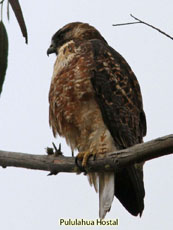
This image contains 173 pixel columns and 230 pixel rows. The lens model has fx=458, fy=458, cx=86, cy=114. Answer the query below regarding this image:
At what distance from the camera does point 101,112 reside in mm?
4105

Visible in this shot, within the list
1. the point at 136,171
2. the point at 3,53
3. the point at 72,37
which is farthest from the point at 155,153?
the point at 72,37

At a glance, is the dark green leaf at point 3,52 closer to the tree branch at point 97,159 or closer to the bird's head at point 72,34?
the tree branch at point 97,159

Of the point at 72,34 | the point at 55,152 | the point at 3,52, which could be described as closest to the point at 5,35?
the point at 3,52

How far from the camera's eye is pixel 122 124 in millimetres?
4129

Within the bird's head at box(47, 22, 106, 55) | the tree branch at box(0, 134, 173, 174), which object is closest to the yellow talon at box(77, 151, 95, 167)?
the tree branch at box(0, 134, 173, 174)

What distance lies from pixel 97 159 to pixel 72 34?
195 centimetres

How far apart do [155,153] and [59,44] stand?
270 cm

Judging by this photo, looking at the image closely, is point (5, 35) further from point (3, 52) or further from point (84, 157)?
point (84, 157)

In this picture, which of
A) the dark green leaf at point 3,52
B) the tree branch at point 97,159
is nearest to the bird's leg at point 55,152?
the tree branch at point 97,159

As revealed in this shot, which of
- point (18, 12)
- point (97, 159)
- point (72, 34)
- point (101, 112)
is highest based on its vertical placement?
point (72, 34)

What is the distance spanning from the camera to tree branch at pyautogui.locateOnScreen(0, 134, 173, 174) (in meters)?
2.68

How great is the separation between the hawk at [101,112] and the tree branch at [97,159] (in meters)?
0.30

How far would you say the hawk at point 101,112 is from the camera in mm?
4078

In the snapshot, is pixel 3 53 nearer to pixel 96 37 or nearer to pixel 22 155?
pixel 22 155
